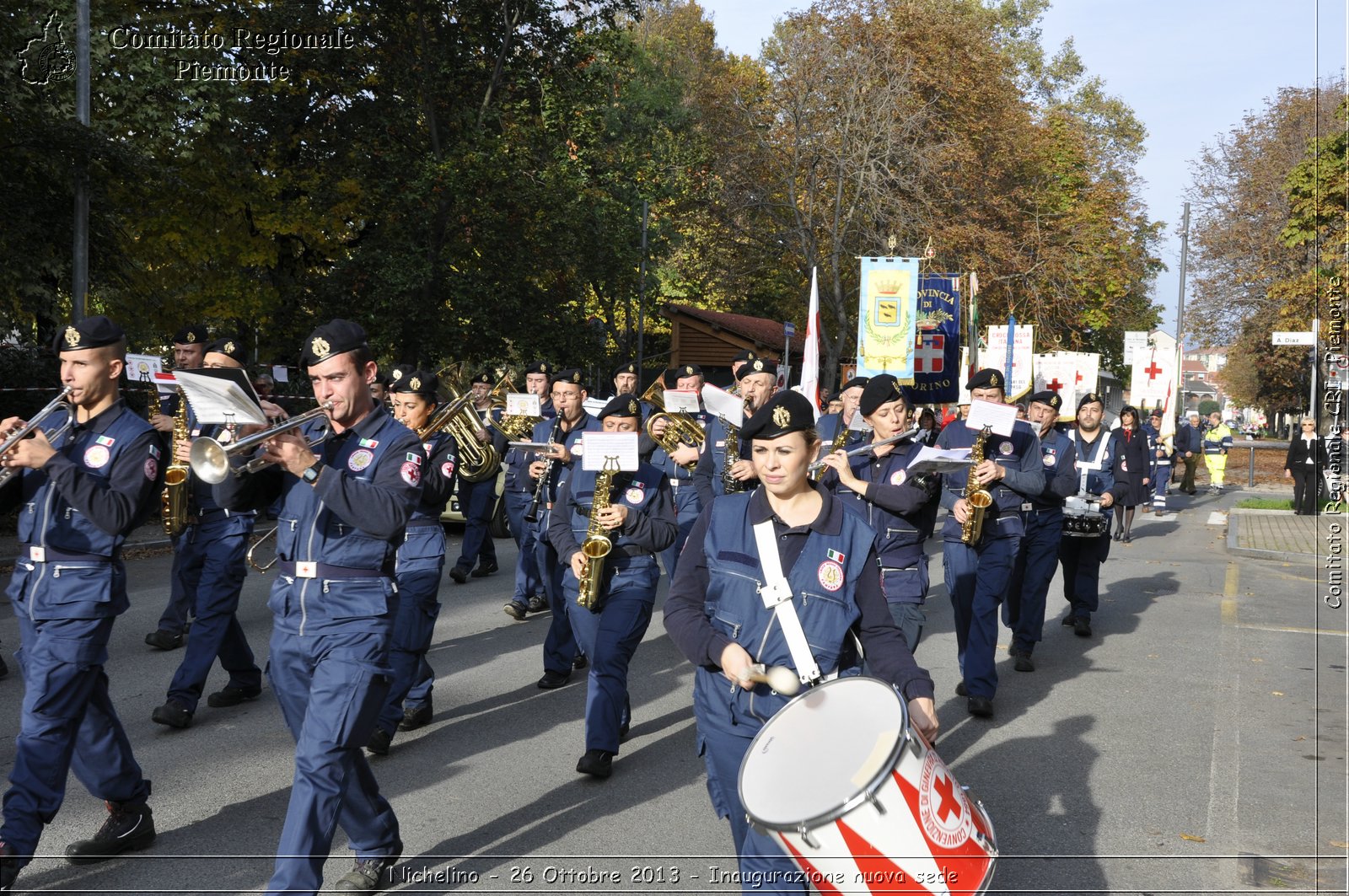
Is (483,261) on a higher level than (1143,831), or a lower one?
higher

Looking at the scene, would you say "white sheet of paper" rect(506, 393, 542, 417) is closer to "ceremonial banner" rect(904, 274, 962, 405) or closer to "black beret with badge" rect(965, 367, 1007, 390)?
"black beret with badge" rect(965, 367, 1007, 390)

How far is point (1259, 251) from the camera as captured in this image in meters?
44.4

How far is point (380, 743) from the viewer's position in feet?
20.8

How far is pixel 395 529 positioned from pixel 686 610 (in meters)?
1.09

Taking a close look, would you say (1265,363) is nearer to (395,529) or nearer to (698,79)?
(698,79)

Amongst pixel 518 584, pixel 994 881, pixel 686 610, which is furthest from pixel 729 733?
pixel 518 584

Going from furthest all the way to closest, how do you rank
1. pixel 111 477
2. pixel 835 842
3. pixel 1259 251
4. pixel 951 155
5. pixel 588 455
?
pixel 1259 251 < pixel 951 155 < pixel 588 455 < pixel 111 477 < pixel 835 842

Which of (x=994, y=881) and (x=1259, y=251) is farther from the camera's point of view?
(x=1259, y=251)

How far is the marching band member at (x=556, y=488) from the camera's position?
7.91 m

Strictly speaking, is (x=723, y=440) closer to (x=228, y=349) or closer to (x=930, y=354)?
(x=228, y=349)

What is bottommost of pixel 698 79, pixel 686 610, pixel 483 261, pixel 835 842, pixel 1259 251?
pixel 835 842

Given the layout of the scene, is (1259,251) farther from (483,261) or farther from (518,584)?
(518,584)

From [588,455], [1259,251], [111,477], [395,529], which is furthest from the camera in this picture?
[1259,251]

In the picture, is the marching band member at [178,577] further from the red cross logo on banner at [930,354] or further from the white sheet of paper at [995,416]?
the red cross logo on banner at [930,354]
